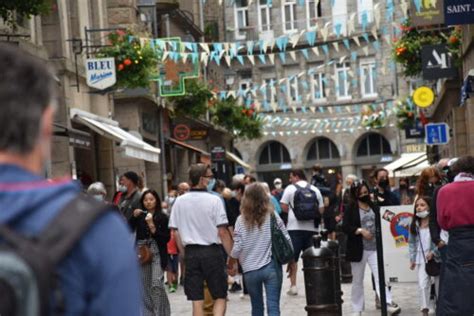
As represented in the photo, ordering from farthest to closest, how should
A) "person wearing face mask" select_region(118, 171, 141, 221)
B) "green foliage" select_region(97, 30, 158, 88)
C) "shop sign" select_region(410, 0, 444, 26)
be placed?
"green foliage" select_region(97, 30, 158, 88) < "shop sign" select_region(410, 0, 444, 26) < "person wearing face mask" select_region(118, 171, 141, 221)

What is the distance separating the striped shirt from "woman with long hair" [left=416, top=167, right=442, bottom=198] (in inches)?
86.4

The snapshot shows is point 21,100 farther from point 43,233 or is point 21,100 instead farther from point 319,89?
point 319,89

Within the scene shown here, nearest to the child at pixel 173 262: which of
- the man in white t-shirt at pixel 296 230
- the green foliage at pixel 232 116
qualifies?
the man in white t-shirt at pixel 296 230

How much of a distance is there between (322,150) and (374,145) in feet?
11.2

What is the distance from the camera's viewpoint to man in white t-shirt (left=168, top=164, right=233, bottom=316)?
35.7 ft

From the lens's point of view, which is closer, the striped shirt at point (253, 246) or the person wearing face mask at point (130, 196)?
the striped shirt at point (253, 246)

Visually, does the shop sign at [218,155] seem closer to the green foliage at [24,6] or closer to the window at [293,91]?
the window at [293,91]

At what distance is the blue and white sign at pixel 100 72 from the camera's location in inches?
910

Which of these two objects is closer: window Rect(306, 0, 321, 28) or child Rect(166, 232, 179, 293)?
child Rect(166, 232, 179, 293)

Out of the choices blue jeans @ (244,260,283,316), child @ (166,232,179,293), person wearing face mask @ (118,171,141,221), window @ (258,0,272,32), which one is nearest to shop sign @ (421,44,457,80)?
child @ (166,232,179,293)

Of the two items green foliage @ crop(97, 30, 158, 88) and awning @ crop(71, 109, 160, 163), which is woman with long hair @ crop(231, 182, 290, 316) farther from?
green foliage @ crop(97, 30, 158, 88)

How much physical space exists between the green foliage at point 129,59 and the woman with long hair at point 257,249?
13.1m

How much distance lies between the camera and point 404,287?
56.9 ft

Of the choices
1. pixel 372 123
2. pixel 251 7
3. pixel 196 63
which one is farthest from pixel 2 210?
pixel 251 7
